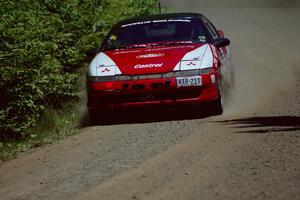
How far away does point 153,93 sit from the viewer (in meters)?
9.95

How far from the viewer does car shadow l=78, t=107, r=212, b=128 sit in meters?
10.3

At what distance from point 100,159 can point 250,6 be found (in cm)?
3131

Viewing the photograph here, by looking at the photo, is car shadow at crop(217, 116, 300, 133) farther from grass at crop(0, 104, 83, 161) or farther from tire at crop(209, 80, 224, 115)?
grass at crop(0, 104, 83, 161)

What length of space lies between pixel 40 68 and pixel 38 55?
0.76 ft

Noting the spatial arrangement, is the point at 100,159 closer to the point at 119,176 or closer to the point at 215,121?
the point at 119,176

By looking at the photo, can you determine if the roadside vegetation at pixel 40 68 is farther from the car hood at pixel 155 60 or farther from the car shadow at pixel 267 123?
the car shadow at pixel 267 123

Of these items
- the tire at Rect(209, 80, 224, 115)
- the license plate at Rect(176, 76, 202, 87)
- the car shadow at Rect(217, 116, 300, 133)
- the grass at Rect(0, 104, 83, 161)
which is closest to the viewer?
the car shadow at Rect(217, 116, 300, 133)

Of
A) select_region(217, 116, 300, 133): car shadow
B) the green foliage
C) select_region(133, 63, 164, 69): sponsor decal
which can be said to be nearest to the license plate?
select_region(133, 63, 164, 69): sponsor decal

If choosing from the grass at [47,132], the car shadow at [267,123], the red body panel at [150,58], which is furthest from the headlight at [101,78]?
the car shadow at [267,123]

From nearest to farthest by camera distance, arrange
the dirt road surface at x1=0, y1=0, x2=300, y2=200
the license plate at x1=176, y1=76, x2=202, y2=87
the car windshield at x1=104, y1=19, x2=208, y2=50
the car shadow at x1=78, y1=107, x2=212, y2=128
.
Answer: the dirt road surface at x1=0, y1=0, x2=300, y2=200, the license plate at x1=176, y1=76, x2=202, y2=87, the car shadow at x1=78, y1=107, x2=212, y2=128, the car windshield at x1=104, y1=19, x2=208, y2=50

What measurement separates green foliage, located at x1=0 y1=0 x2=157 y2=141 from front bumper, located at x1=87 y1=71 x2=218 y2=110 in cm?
74

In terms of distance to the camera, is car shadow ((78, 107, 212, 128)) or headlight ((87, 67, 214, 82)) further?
car shadow ((78, 107, 212, 128))

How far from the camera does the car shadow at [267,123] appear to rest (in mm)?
8508

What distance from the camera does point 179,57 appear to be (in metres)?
10.0
